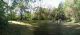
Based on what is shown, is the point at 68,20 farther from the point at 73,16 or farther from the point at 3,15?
the point at 3,15

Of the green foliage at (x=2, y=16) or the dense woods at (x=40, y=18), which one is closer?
the green foliage at (x=2, y=16)

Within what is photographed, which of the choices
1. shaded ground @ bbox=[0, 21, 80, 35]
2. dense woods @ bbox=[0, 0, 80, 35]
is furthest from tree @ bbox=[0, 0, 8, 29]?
shaded ground @ bbox=[0, 21, 80, 35]

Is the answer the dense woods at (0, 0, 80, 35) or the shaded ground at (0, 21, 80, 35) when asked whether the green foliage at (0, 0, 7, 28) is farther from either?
the shaded ground at (0, 21, 80, 35)

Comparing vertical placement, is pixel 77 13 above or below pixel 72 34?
above

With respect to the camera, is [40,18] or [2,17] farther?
[40,18]

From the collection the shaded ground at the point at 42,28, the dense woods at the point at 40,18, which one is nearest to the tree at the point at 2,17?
the dense woods at the point at 40,18

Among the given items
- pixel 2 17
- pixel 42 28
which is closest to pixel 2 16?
pixel 2 17

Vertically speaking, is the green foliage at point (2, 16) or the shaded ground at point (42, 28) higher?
the green foliage at point (2, 16)

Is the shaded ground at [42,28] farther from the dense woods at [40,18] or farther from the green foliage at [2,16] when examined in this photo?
the green foliage at [2,16]

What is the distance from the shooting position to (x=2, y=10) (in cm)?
577

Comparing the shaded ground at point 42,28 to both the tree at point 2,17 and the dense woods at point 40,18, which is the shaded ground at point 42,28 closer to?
the dense woods at point 40,18

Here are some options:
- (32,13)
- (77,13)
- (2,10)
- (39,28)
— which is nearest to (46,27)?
(39,28)

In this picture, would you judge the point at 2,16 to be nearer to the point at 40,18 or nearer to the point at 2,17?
the point at 2,17

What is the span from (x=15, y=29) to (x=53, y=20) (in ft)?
3.76
